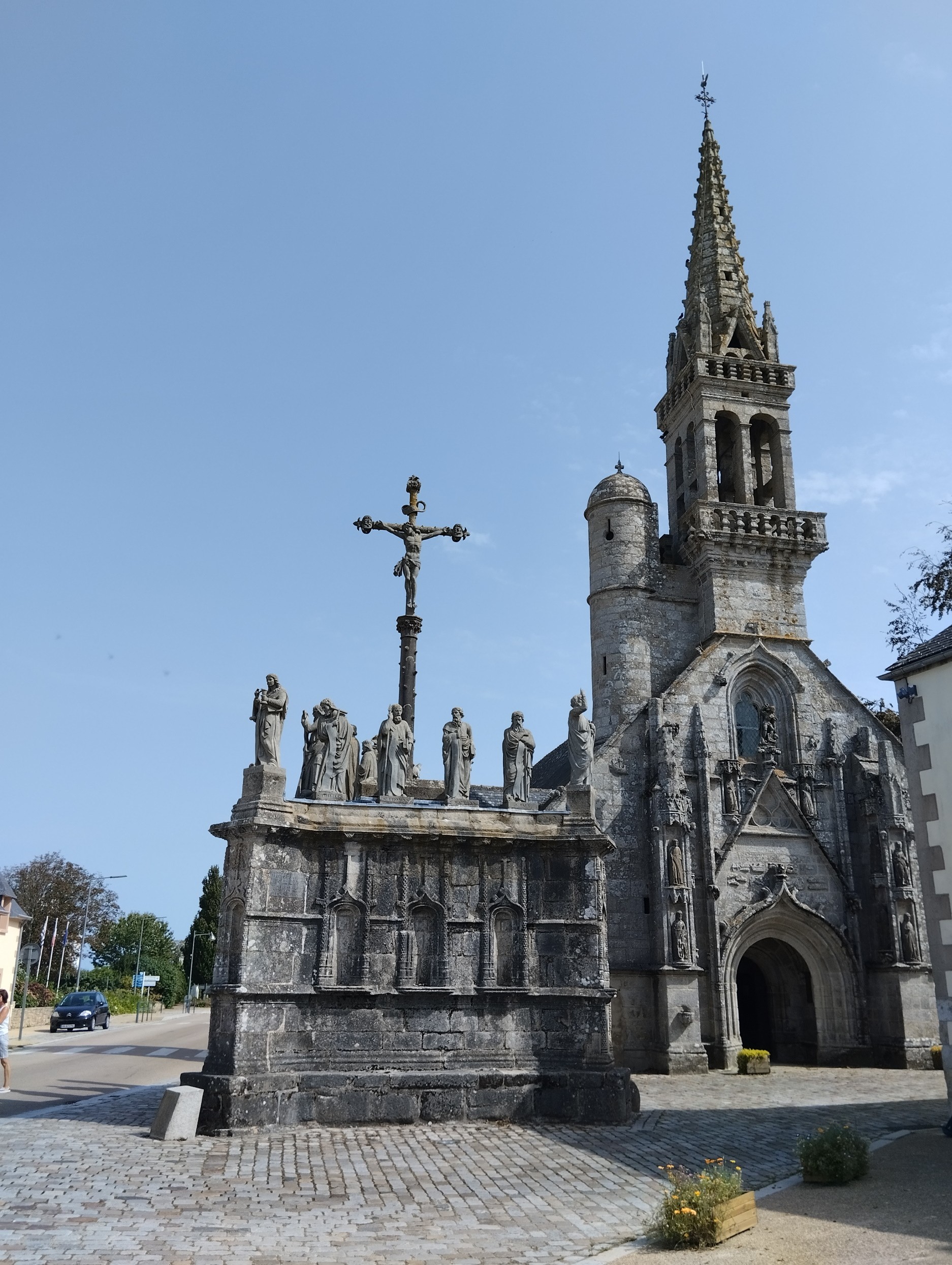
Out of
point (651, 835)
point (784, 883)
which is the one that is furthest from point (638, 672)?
point (784, 883)

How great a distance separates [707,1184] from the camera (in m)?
8.28

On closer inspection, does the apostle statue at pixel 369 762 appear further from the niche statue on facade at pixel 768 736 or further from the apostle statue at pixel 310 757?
the niche statue on facade at pixel 768 736

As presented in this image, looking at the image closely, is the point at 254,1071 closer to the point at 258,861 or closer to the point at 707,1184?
the point at 258,861

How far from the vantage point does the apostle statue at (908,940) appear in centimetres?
2527

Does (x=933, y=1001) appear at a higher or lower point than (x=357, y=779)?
lower

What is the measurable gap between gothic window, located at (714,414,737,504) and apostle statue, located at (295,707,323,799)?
19.5m

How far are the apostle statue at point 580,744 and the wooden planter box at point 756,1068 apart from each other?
1029 cm

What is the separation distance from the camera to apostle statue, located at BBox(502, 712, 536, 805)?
16.5m

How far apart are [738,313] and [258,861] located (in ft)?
84.9

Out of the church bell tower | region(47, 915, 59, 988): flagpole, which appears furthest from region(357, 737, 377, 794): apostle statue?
region(47, 915, 59, 988): flagpole

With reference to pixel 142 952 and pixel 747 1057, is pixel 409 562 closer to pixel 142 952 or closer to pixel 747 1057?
pixel 747 1057

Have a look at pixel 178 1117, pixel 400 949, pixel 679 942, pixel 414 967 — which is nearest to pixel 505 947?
pixel 414 967

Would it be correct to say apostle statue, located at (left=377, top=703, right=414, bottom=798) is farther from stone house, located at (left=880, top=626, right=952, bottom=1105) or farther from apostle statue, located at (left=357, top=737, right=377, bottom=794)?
stone house, located at (left=880, top=626, right=952, bottom=1105)

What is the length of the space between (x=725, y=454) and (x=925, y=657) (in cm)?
2036
